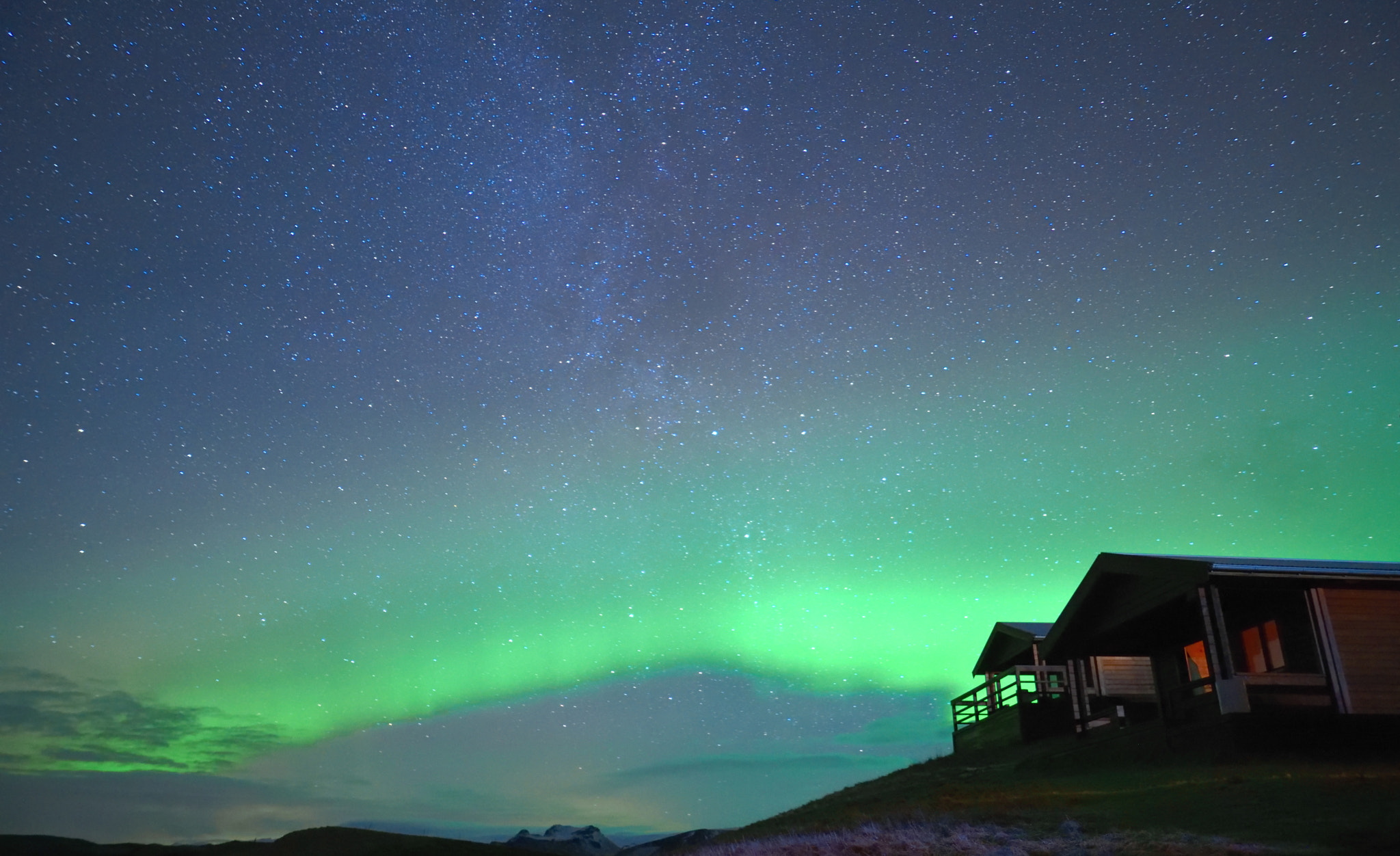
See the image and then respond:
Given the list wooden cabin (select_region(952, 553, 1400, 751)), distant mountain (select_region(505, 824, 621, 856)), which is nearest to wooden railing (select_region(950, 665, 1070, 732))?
wooden cabin (select_region(952, 553, 1400, 751))

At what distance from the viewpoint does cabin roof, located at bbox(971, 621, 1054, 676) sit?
33281mm

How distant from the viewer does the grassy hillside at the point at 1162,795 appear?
1051 cm

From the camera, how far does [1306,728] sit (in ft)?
56.4

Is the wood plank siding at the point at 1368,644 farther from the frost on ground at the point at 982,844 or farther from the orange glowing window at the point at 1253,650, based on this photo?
the frost on ground at the point at 982,844

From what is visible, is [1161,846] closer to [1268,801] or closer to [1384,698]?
[1268,801]

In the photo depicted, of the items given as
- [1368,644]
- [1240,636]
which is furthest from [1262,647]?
[1368,644]

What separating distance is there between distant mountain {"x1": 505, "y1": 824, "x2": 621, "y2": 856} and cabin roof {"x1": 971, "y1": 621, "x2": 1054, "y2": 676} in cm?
5945

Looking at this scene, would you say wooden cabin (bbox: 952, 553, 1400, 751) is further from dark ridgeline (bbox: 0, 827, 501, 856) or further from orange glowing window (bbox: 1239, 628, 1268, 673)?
dark ridgeline (bbox: 0, 827, 501, 856)

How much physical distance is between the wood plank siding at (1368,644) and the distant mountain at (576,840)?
77.5 metres

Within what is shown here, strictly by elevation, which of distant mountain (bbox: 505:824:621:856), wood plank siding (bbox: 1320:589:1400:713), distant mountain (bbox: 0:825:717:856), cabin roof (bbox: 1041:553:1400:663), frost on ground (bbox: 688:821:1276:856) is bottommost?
distant mountain (bbox: 505:824:621:856)

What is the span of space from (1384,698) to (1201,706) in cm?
362

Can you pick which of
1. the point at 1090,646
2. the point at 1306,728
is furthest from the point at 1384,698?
the point at 1090,646

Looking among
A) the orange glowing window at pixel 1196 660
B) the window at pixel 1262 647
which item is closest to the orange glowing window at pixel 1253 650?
the window at pixel 1262 647

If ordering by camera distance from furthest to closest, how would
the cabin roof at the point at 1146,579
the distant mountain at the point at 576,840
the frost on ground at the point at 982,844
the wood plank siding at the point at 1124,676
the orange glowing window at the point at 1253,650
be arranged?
the distant mountain at the point at 576,840 → the wood plank siding at the point at 1124,676 → the orange glowing window at the point at 1253,650 → the cabin roof at the point at 1146,579 → the frost on ground at the point at 982,844
